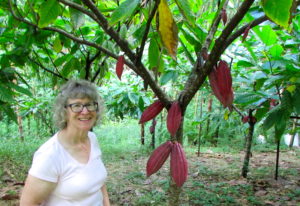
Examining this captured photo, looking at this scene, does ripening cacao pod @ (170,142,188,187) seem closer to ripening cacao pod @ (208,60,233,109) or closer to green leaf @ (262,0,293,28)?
ripening cacao pod @ (208,60,233,109)

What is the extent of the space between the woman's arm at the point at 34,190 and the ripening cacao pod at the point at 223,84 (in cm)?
71

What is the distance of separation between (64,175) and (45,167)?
9 centimetres

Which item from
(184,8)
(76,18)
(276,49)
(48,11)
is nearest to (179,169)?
(184,8)

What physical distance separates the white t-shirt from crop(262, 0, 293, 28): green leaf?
0.84 meters

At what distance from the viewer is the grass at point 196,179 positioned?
2.01 meters

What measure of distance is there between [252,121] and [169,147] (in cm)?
171

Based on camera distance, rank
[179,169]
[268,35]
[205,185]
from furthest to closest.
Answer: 1. [205,185]
2. [268,35]
3. [179,169]

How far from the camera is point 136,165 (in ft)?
9.79

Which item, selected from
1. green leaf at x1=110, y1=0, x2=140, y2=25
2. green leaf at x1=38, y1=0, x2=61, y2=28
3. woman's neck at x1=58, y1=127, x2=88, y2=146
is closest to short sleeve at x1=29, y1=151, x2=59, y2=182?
woman's neck at x1=58, y1=127, x2=88, y2=146

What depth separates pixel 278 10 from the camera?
16.1 inches

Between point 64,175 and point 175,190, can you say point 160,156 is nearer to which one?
point 175,190

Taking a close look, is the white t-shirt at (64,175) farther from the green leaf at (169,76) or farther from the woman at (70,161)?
the green leaf at (169,76)

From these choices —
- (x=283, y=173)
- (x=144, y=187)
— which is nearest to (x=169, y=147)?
(x=144, y=187)

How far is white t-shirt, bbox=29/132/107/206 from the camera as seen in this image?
3.22 feet
